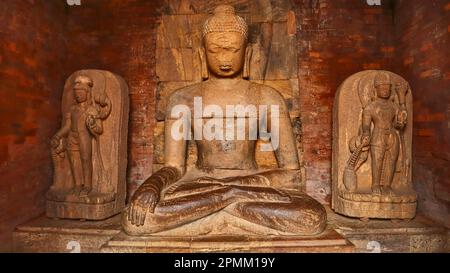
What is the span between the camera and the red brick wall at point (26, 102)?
3.54m

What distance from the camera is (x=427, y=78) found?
3.93 meters

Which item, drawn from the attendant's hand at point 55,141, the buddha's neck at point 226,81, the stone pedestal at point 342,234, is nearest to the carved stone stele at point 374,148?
the stone pedestal at point 342,234

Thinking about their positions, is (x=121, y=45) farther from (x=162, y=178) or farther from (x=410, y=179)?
(x=410, y=179)

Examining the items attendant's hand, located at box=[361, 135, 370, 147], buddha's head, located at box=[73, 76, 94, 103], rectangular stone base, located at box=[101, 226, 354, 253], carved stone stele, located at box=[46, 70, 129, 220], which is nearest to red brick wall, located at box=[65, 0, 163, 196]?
carved stone stele, located at box=[46, 70, 129, 220]

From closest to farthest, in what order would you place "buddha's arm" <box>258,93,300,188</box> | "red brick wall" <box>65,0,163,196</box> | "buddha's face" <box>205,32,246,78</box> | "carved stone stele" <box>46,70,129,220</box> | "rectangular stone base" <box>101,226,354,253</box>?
"rectangular stone base" <box>101,226,354,253</box> → "buddha's arm" <box>258,93,300,188</box> → "buddha's face" <box>205,32,246,78</box> → "carved stone stele" <box>46,70,129,220</box> → "red brick wall" <box>65,0,163,196</box>

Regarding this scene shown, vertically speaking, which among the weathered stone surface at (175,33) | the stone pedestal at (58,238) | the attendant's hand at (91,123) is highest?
the weathered stone surface at (175,33)

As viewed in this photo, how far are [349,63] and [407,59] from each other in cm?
68

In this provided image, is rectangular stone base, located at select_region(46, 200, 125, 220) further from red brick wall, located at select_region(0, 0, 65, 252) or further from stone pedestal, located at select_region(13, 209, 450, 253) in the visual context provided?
red brick wall, located at select_region(0, 0, 65, 252)

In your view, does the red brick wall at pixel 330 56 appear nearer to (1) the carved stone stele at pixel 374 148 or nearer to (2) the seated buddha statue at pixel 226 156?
(1) the carved stone stele at pixel 374 148

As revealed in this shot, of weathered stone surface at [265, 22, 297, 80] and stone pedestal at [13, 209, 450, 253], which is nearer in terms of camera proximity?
stone pedestal at [13, 209, 450, 253]

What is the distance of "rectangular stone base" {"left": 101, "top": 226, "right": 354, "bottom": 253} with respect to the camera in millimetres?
2701

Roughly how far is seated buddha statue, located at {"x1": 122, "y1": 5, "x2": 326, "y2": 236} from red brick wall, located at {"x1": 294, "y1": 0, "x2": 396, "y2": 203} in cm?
91

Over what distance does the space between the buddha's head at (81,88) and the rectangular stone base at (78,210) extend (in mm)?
1165

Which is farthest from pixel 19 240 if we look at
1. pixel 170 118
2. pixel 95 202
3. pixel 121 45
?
pixel 121 45
